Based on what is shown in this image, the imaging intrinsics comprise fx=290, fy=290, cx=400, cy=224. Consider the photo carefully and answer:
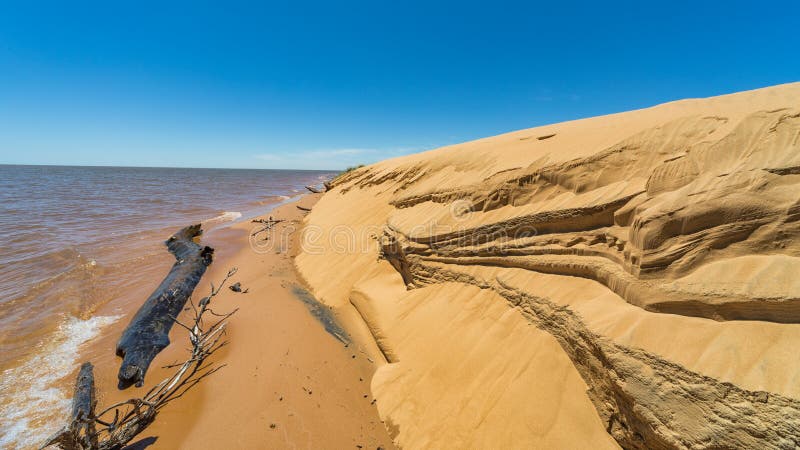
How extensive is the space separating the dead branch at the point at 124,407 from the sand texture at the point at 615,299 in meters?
2.57

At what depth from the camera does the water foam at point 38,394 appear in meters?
3.35

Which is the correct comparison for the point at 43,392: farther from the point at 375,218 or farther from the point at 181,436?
the point at 375,218

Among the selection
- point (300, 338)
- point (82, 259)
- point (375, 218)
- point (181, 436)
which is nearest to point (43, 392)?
point (181, 436)

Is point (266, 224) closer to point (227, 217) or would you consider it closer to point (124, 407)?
point (227, 217)

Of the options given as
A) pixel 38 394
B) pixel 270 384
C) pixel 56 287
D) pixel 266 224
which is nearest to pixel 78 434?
pixel 270 384

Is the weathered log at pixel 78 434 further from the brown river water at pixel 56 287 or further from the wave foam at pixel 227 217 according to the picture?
the wave foam at pixel 227 217

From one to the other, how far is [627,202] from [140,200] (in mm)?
28317

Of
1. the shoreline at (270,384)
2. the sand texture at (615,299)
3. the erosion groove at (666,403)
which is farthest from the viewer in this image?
the shoreline at (270,384)

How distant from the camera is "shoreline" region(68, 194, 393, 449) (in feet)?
10.5

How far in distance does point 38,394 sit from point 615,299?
7.09m

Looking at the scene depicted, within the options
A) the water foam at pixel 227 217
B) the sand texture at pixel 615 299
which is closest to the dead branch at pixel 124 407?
the sand texture at pixel 615 299

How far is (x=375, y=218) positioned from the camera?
7883mm

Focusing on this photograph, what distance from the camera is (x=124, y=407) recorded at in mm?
3713

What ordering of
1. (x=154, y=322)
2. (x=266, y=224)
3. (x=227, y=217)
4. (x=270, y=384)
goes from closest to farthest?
(x=270, y=384)
(x=154, y=322)
(x=266, y=224)
(x=227, y=217)
